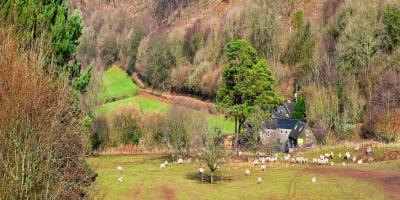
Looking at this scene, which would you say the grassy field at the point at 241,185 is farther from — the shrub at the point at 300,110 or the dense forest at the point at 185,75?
the shrub at the point at 300,110

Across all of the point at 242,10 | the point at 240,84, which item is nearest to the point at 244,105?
the point at 240,84

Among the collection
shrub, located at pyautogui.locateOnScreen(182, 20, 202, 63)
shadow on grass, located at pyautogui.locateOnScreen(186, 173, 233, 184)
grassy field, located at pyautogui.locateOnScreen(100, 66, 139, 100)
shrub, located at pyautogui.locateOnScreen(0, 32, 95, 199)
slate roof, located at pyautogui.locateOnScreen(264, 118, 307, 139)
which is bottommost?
shadow on grass, located at pyautogui.locateOnScreen(186, 173, 233, 184)

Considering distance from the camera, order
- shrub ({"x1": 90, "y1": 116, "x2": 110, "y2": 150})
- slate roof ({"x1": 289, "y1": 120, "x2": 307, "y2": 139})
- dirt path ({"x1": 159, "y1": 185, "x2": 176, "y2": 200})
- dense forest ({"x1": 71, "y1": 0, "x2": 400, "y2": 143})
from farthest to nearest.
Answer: shrub ({"x1": 90, "y1": 116, "x2": 110, "y2": 150}) < dense forest ({"x1": 71, "y1": 0, "x2": 400, "y2": 143}) < slate roof ({"x1": 289, "y1": 120, "x2": 307, "y2": 139}) < dirt path ({"x1": 159, "y1": 185, "x2": 176, "y2": 200})

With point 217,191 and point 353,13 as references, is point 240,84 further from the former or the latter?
point 353,13

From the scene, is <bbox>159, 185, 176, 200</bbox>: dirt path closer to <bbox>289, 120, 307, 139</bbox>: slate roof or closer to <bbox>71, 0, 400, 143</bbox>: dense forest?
<bbox>289, 120, 307, 139</bbox>: slate roof

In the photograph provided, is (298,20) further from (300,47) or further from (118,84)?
(118,84)

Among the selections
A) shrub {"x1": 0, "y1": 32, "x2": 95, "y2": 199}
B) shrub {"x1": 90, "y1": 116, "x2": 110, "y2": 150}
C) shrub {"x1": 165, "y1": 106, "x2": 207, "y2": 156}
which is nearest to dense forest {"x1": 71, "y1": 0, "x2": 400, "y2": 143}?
shrub {"x1": 165, "y1": 106, "x2": 207, "y2": 156}

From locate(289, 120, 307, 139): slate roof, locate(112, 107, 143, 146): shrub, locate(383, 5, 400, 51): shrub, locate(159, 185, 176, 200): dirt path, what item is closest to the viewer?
locate(159, 185, 176, 200): dirt path

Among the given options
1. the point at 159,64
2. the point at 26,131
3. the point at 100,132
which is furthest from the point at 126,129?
the point at 26,131

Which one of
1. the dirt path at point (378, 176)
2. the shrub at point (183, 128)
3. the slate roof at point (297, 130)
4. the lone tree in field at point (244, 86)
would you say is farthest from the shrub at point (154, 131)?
the dirt path at point (378, 176)
